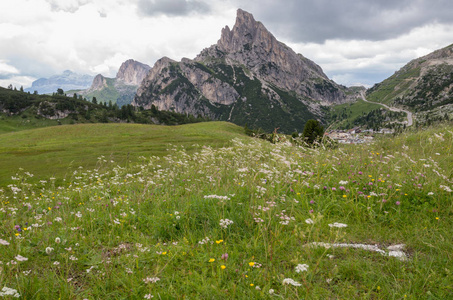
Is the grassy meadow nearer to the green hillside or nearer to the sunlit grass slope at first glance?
the sunlit grass slope

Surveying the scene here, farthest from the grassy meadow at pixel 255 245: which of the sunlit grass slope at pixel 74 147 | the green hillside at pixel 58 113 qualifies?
the green hillside at pixel 58 113

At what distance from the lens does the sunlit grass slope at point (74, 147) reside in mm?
26620

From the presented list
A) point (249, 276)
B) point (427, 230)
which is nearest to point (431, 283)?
point (427, 230)

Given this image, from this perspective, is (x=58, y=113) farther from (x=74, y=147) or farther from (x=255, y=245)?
(x=255, y=245)

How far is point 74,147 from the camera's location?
39594 millimetres

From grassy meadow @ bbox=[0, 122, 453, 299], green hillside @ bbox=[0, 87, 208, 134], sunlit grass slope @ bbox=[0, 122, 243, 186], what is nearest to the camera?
grassy meadow @ bbox=[0, 122, 453, 299]

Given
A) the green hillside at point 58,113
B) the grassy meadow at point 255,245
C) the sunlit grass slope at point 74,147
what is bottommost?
the sunlit grass slope at point 74,147

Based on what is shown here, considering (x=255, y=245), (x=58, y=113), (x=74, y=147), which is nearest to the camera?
(x=255, y=245)

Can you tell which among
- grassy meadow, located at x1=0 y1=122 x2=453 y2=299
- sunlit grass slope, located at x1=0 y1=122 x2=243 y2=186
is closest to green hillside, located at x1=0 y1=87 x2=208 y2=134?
sunlit grass slope, located at x1=0 y1=122 x2=243 y2=186

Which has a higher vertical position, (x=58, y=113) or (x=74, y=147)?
(x=58, y=113)

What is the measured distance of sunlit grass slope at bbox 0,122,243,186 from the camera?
26.6 metres

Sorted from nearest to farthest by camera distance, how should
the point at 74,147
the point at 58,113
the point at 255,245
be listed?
the point at 255,245, the point at 74,147, the point at 58,113

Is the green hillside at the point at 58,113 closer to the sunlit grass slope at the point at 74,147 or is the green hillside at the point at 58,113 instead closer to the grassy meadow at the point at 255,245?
the sunlit grass slope at the point at 74,147

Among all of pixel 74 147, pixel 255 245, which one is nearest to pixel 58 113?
pixel 74 147
